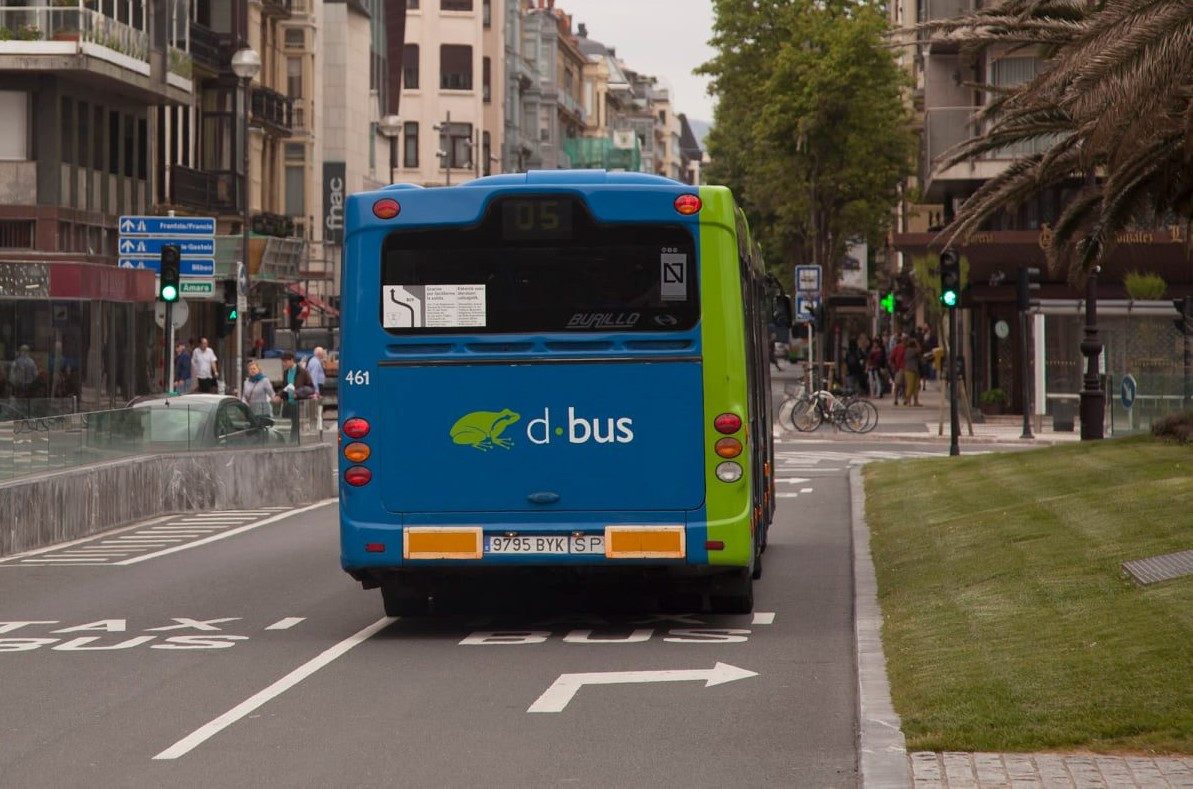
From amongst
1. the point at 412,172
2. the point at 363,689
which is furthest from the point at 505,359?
the point at 412,172

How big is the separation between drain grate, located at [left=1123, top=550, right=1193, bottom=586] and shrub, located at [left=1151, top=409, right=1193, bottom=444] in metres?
13.6

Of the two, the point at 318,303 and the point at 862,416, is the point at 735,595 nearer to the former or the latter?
the point at 862,416

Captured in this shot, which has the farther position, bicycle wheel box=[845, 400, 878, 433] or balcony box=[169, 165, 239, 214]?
balcony box=[169, 165, 239, 214]

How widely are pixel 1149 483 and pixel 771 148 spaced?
44.4 metres

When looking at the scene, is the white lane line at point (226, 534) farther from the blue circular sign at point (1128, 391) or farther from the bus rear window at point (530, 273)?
the blue circular sign at point (1128, 391)

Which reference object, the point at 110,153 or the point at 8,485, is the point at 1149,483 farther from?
the point at 110,153

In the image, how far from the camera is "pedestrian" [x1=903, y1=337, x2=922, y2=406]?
57781 millimetres

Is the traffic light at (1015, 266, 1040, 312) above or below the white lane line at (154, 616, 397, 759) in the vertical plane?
above

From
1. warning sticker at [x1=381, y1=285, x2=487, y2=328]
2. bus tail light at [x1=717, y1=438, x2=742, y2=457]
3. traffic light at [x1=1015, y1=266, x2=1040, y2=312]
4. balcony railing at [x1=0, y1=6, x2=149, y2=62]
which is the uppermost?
balcony railing at [x1=0, y1=6, x2=149, y2=62]

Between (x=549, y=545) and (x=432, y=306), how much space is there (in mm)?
1674

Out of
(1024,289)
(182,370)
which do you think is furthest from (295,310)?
(1024,289)

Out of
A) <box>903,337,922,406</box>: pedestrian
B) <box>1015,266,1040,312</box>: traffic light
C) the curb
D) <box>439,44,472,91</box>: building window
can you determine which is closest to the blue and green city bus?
the curb

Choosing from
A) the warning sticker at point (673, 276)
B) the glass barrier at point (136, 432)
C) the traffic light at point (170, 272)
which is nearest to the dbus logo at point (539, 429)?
the warning sticker at point (673, 276)

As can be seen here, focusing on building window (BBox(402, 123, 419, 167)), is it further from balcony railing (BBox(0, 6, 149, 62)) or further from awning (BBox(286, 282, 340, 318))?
balcony railing (BBox(0, 6, 149, 62))
